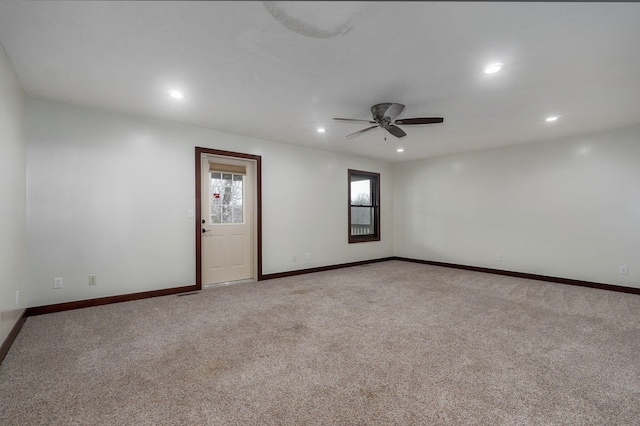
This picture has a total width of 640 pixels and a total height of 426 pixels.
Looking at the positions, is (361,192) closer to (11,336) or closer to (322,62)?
(322,62)

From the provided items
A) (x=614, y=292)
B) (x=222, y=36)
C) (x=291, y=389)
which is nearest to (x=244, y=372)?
(x=291, y=389)

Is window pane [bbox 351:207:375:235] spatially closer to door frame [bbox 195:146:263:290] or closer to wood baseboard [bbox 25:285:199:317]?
door frame [bbox 195:146:263:290]

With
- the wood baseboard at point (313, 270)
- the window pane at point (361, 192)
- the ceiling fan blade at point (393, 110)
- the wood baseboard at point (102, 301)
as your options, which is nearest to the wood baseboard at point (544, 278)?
the wood baseboard at point (313, 270)

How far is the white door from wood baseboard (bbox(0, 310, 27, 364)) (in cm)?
197

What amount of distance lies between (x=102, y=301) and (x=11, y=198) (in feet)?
5.03

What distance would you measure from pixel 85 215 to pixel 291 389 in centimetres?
327

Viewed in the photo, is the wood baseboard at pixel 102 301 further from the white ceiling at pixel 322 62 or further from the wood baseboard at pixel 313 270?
the white ceiling at pixel 322 62

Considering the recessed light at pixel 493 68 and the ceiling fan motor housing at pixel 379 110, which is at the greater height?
the recessed light at pixel 493 68

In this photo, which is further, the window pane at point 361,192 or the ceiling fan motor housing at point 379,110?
the window pane at point 361,192

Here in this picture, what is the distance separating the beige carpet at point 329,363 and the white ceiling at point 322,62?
2149 millimetres

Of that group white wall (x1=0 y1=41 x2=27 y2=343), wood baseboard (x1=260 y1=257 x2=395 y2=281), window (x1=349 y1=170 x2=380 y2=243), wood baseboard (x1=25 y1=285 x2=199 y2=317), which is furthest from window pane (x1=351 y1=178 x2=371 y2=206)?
white wall (x1=0 y1=41 x2=27 y2=343)

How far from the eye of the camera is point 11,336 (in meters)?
2.66

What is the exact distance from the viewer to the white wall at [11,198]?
251cm

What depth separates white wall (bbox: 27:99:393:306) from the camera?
3.45 m
